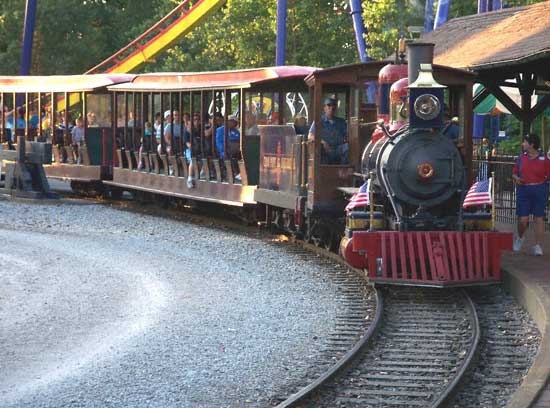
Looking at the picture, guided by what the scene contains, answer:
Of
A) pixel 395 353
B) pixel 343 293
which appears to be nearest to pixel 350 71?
pixel 343 293

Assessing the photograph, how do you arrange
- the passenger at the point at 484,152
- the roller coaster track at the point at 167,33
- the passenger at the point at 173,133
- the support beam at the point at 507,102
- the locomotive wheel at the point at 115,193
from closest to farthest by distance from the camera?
1. the support beam at the point at 507,102
2. the passenger at the point at 484,152
3. the passenger at the point at 173,133
4. the locomotive wheel at the point at 115,193
5. the roller coaster track at the point at 167,33

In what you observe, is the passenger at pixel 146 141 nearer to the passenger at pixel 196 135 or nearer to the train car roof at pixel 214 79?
the train car roof at pixel 214 79

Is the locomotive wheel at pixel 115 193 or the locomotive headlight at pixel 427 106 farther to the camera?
the locomotive wheel at pixel 115 193

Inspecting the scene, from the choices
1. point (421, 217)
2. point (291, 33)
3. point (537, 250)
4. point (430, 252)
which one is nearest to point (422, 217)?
point (421, 217)

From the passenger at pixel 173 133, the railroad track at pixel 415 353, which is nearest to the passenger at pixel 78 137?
the passenger at pixel 173 133

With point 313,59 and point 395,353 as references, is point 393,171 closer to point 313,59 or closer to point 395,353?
point 395,353

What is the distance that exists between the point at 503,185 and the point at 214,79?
495cm

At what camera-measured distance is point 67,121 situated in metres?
26.6

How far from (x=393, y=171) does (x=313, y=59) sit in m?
27.9

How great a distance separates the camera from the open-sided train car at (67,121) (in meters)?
25.5

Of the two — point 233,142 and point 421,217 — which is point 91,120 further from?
point 421,217

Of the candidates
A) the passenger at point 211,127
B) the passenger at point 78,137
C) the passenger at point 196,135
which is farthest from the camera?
the passenger at point 78,137

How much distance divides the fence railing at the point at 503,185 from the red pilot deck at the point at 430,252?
5486mm

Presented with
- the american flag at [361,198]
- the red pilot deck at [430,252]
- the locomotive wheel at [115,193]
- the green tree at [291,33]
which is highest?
the green tree at [291,33]
